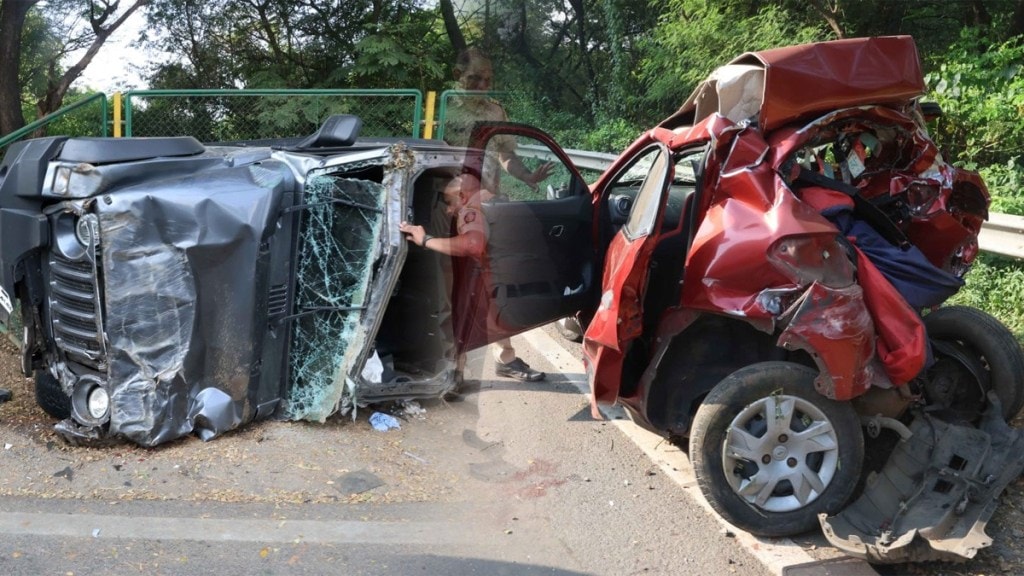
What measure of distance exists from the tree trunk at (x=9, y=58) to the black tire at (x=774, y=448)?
37.4 feet

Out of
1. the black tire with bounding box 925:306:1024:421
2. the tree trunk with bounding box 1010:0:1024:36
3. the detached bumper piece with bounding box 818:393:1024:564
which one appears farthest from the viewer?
the tree trunk with bounding box 1010:0:1024:36

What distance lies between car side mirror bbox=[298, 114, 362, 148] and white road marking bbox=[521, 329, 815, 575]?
2.24 metres

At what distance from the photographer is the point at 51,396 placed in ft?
14.8

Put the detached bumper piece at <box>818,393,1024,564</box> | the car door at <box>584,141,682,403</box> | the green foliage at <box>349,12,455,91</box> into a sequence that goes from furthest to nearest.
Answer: the green foliage at <box>349,12,455,91</box>
the car door at <box>584,141,682,403</box>
the detached bumper piece at <box>818,393,1024,564</box>

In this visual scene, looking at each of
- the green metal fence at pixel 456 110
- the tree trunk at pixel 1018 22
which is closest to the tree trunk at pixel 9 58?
the green metal fence at pixel 456 110

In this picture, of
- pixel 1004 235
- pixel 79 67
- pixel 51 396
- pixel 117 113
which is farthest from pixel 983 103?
pixel 79 67

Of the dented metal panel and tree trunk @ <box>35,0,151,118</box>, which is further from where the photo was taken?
tree trunk @ <box>35,0,151,118</box>

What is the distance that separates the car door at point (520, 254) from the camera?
5.00m

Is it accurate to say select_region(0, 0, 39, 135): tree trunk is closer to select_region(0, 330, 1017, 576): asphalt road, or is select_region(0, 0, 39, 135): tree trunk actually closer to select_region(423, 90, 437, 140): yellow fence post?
select_region(423, 90, 437, 140): yellow fence post

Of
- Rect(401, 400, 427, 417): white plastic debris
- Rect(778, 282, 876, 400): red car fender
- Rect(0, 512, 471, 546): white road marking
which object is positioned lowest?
Rect(0, 512, 471, 546): white road marking

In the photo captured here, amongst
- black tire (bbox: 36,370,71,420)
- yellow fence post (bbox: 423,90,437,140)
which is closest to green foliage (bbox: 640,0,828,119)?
yellow fence post (bbox: 423,90,437,140)

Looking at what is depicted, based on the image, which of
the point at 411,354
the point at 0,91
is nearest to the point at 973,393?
the point at 411,354

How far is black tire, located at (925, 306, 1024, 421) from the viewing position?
4.28m

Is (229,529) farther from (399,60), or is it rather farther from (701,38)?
(399,60)
